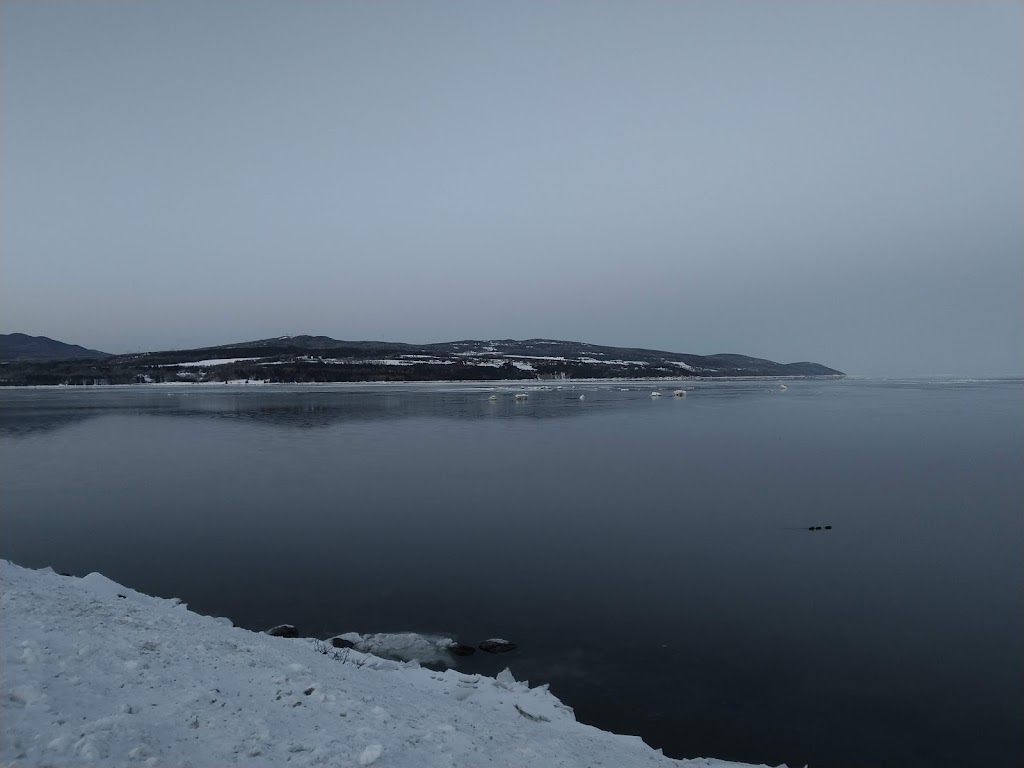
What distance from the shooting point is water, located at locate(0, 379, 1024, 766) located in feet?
21.3

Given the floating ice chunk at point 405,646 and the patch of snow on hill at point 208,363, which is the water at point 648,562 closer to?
the floating ice chunk at point 405,646

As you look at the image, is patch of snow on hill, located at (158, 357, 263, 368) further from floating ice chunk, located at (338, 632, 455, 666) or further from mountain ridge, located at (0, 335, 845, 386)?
floating ice chunk, located at (338, 632, 455, 666)

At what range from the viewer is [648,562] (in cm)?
1092

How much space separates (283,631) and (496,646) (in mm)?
2847

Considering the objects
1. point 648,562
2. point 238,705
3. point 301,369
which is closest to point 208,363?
point 301,369

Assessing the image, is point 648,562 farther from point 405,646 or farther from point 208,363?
point 208,363

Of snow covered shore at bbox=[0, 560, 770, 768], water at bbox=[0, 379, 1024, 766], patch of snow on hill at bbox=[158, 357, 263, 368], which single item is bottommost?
water at bbox=[0, 379, 1024, 766]

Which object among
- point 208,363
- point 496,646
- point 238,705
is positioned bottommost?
point 496,646

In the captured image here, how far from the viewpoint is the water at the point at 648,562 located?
6504 mm

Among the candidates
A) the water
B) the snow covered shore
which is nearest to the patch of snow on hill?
the water

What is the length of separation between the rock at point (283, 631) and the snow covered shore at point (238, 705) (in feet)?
2.58

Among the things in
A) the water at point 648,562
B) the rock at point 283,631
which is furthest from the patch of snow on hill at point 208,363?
the rock at point 283,631

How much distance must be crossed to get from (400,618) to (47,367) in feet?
478

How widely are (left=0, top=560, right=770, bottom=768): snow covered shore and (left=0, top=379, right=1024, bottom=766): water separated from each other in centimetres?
104
